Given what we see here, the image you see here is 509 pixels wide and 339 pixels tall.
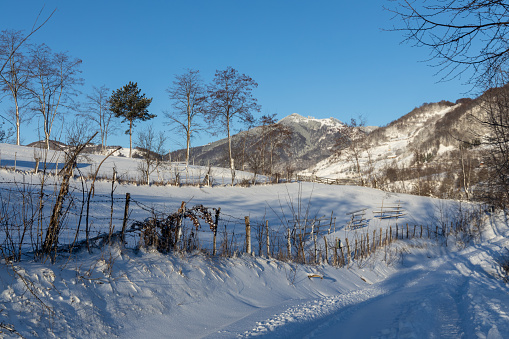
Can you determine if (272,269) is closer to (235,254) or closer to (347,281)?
(235,254)

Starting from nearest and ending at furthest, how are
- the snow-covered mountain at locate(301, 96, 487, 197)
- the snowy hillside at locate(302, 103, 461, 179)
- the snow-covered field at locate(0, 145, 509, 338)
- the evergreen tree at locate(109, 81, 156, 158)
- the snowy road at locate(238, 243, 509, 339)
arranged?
1. the snow-covered field at locate(0, 145, 509, 338)
2. the snowy road at locate(238, 243, 509, 339)
3. the evergreen tree at locate(109, 81, 156, 158)
4. the snow-covered mountain at locate(301, 96, 487, 197)
5. the snowy hillside at locate(302, 103, 461, 179)

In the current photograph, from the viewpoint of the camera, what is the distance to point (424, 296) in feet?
21.9

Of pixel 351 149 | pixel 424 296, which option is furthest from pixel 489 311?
pixel 351 149

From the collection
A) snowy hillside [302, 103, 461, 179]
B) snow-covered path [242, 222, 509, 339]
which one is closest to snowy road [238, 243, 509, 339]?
snow-covered path [242, 222, 509, 339]

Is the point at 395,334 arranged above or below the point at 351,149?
below

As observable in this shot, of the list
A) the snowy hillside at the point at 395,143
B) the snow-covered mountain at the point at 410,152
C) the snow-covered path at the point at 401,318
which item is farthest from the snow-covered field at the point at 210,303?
the snowy hillside at the point at 395,143

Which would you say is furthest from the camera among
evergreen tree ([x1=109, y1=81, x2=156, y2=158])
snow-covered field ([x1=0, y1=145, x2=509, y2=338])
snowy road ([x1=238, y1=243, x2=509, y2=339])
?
evergreen tree ([x1=109, y1=81, x2=156, y2=158])

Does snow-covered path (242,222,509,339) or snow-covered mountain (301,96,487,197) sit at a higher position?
snow-covered mountain (301,96,487,197)

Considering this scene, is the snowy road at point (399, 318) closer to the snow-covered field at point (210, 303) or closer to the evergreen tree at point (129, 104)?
the snow-covered field at point (210, 303)

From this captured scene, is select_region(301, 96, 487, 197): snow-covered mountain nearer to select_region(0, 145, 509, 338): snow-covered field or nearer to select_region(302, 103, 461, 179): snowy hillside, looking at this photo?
select_region(302, 103, 461, 179): snowy hillside

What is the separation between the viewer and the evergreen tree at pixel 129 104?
37688 mm

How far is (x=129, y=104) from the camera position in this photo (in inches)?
1492

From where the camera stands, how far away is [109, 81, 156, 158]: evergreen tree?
37688 mm

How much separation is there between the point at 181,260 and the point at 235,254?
1954 millimetres
